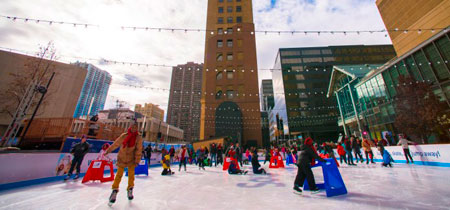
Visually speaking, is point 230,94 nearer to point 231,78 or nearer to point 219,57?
point 231,78

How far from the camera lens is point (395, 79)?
17.5m

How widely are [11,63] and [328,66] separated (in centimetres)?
6108

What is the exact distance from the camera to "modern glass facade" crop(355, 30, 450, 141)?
13781mm

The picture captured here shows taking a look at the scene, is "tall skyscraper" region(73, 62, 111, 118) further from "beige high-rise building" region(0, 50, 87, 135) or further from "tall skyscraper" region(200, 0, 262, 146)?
"tall skyscraper" region(200, 0, 262, 146)

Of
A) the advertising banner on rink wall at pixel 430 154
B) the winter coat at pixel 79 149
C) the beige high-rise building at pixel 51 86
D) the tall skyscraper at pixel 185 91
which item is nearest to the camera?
the winter coat at pixel 79 149

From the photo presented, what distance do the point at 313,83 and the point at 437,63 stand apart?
30.8 meters

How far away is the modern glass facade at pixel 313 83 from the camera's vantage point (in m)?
40.1

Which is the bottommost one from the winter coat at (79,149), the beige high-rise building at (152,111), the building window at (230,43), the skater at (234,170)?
the skater at (234,170)

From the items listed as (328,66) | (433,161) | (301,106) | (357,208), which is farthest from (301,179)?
(328,66)

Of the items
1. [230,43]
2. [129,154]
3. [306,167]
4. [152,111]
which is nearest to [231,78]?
[230,43]

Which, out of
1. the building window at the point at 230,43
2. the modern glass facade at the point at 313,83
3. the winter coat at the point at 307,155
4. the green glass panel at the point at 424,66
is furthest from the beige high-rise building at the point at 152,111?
the green glass panel at the point at 424,66

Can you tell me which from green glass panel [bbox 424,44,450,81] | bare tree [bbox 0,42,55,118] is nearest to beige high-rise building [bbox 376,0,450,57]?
green glass panel [bbox 424,44,450,81]

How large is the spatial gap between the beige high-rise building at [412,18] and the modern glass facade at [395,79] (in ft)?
7.04

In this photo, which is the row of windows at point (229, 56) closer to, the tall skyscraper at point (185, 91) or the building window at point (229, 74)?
the building window at point (229, 74)
